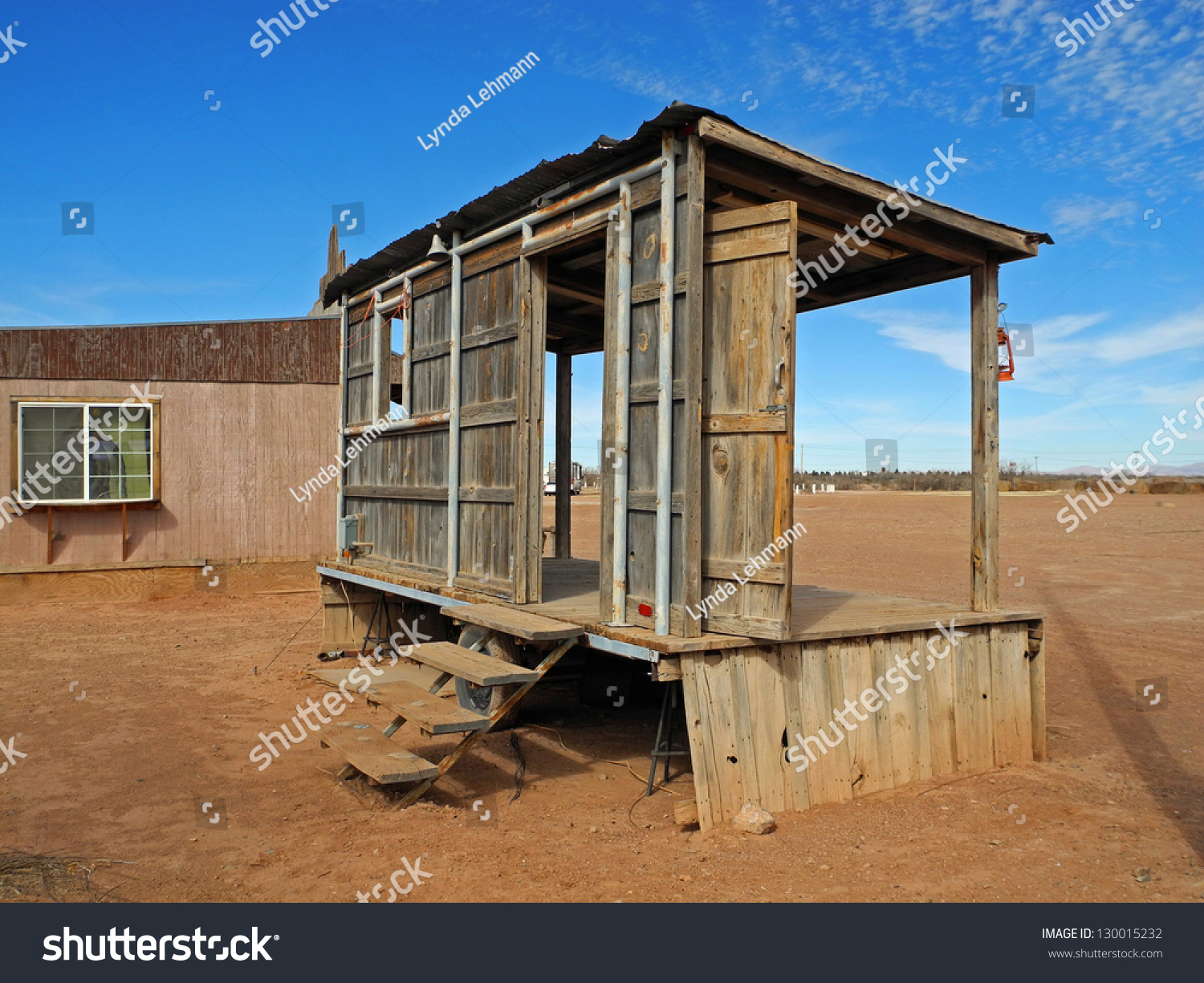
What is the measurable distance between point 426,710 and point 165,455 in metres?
9.95

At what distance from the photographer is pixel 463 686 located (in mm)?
6188

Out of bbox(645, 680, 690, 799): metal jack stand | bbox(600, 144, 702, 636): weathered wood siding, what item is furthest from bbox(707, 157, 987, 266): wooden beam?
bbox(645, 680, 690, 799): metal jack stand

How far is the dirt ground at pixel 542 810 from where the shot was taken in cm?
397

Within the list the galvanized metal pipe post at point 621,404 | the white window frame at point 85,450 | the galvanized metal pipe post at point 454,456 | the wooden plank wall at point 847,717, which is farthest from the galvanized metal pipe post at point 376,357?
the white window frame at point 85,450

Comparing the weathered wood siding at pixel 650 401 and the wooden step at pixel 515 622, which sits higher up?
the weathered wood siding at pixel 650 401

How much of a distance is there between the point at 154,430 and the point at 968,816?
1224 cm

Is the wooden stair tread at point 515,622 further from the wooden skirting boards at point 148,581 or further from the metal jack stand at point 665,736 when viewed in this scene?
the wooden skirting boards at point 148,581

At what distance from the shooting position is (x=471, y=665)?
203 inches

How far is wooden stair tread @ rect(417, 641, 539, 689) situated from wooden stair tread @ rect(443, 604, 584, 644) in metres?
0.19

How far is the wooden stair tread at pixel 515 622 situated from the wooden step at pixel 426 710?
280 millimetres

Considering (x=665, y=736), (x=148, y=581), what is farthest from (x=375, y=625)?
(x=148, y=581)

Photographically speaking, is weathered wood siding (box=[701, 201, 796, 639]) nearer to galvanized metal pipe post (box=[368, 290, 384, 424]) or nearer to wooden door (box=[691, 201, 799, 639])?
wooden door (box=[691, 201, 799, 639])

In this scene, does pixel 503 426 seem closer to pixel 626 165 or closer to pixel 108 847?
pixel 626 165

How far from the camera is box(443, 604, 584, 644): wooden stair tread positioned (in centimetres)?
504
